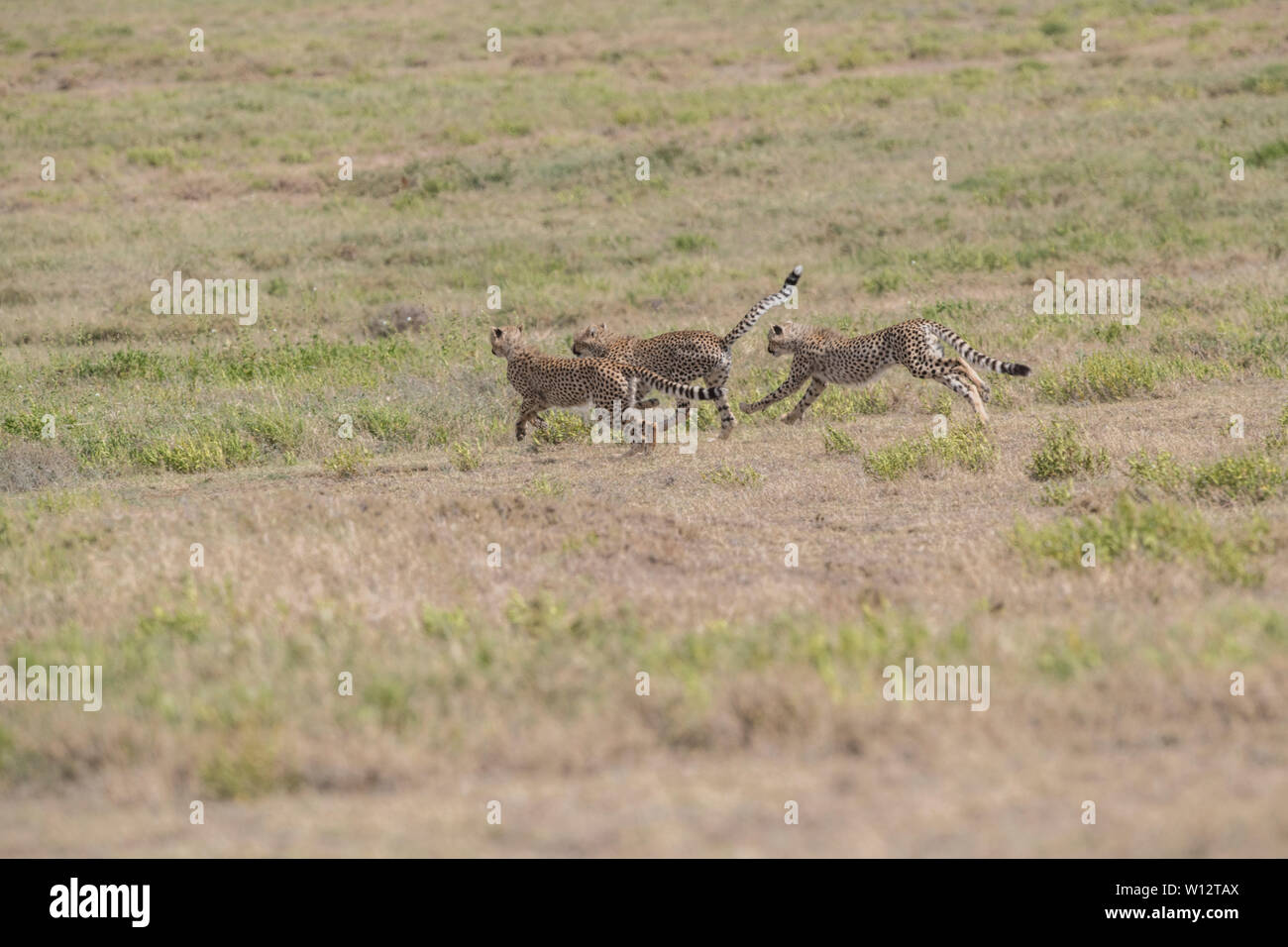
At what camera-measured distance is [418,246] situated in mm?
21625

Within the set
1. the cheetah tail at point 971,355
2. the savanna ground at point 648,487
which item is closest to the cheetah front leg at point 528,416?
the savanna ground at point 648,487

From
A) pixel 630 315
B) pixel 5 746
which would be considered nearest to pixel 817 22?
pixel 630 315

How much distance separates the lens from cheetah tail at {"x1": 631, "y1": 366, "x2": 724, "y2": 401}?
11.4m

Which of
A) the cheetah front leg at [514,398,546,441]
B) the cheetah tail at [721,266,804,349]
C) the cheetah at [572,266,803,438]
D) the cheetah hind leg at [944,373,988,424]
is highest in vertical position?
the cheetah tail at [721,266,804,349]

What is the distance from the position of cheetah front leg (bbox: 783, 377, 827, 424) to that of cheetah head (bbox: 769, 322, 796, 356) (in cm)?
38

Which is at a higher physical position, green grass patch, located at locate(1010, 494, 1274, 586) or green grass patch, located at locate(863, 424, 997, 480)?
green grass patch, located at locate(1010, 494, 1274, 586)

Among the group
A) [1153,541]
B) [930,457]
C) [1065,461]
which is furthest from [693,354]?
[1153,541]

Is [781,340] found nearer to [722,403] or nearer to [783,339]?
[783,339]

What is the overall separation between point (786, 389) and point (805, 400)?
10.6 inches

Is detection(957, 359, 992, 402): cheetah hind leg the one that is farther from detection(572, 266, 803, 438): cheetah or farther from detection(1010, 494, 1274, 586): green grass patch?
detection(1010, 494, 1274, 586): green grass patch

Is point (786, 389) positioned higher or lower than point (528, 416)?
higher

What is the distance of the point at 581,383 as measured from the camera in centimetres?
1181

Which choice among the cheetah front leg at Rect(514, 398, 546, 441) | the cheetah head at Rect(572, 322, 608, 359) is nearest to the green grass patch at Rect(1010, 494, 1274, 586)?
the cheetah front leg at Rect(514, 398, 546, 441)

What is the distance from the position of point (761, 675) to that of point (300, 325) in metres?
14.2
